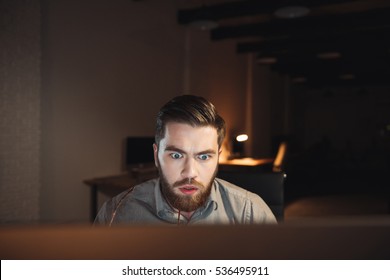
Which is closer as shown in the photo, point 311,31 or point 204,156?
point 204,156

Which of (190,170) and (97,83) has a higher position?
(97,83)

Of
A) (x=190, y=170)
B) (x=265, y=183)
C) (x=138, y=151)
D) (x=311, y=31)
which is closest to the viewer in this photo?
(x=190, y=170)

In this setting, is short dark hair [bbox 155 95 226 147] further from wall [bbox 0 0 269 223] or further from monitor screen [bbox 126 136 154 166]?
monitor screen [bbox 126 136 154 166]

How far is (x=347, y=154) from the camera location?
1211 cm

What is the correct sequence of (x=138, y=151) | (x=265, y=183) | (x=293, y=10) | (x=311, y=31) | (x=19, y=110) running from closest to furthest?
(x=265, y=183)
(x=19, y=110)
(x=293, y=10)
(x=138, y=151)
(x=311, y=31)

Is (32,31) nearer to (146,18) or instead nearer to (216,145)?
(146,18)

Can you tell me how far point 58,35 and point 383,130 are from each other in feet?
38.8

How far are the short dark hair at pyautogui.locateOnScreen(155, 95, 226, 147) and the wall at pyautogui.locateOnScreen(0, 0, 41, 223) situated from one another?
2.24m

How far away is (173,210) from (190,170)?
0.22m

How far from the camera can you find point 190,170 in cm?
120

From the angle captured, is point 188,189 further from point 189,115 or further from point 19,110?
point 19,110

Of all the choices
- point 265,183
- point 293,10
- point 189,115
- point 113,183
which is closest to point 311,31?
point 293,10

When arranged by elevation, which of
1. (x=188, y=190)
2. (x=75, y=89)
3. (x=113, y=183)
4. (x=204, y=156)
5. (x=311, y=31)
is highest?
(x=311, y=31)

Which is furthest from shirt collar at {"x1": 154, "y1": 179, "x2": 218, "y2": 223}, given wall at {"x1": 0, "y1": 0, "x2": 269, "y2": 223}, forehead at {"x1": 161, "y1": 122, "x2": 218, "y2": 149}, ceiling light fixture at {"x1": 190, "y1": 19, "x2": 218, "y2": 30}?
ceiling light fixture at {"x1": 190, "y1": 19, "x2": 218, "y2": 30}
